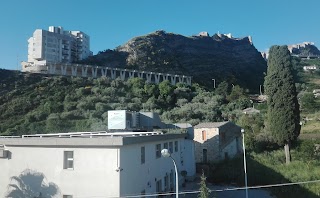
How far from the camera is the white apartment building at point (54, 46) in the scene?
371 ft

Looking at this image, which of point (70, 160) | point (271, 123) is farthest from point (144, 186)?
point (271, 123)

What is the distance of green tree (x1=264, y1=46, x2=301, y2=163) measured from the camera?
98.5 ft

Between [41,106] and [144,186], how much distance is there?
46.5 metres

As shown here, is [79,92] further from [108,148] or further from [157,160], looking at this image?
[108,148]

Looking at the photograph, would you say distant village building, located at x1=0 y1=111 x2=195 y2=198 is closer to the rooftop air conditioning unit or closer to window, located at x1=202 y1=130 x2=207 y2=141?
the rooftop air conditioning unit

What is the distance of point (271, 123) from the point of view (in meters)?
31.1

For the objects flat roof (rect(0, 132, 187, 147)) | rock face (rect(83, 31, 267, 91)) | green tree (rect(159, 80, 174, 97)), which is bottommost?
flat roof (rect(0, 132, 187, 147))

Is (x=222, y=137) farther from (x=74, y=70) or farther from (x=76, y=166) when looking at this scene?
(x=74, y=70)

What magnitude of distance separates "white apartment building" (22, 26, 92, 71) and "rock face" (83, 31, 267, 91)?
40.4 ft

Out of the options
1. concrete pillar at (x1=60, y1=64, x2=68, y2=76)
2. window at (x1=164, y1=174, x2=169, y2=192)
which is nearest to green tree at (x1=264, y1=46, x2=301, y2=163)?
window at (x1=164, y1=174, x2=169, y2=192)

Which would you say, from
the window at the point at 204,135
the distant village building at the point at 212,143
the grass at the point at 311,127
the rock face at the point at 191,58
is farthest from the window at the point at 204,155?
the rock face at the point at 191,58

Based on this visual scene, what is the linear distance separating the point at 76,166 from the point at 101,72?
8223 centimetres

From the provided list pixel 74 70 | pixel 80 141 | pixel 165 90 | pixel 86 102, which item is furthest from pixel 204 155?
pixel 74 70

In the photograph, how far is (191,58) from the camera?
136m
